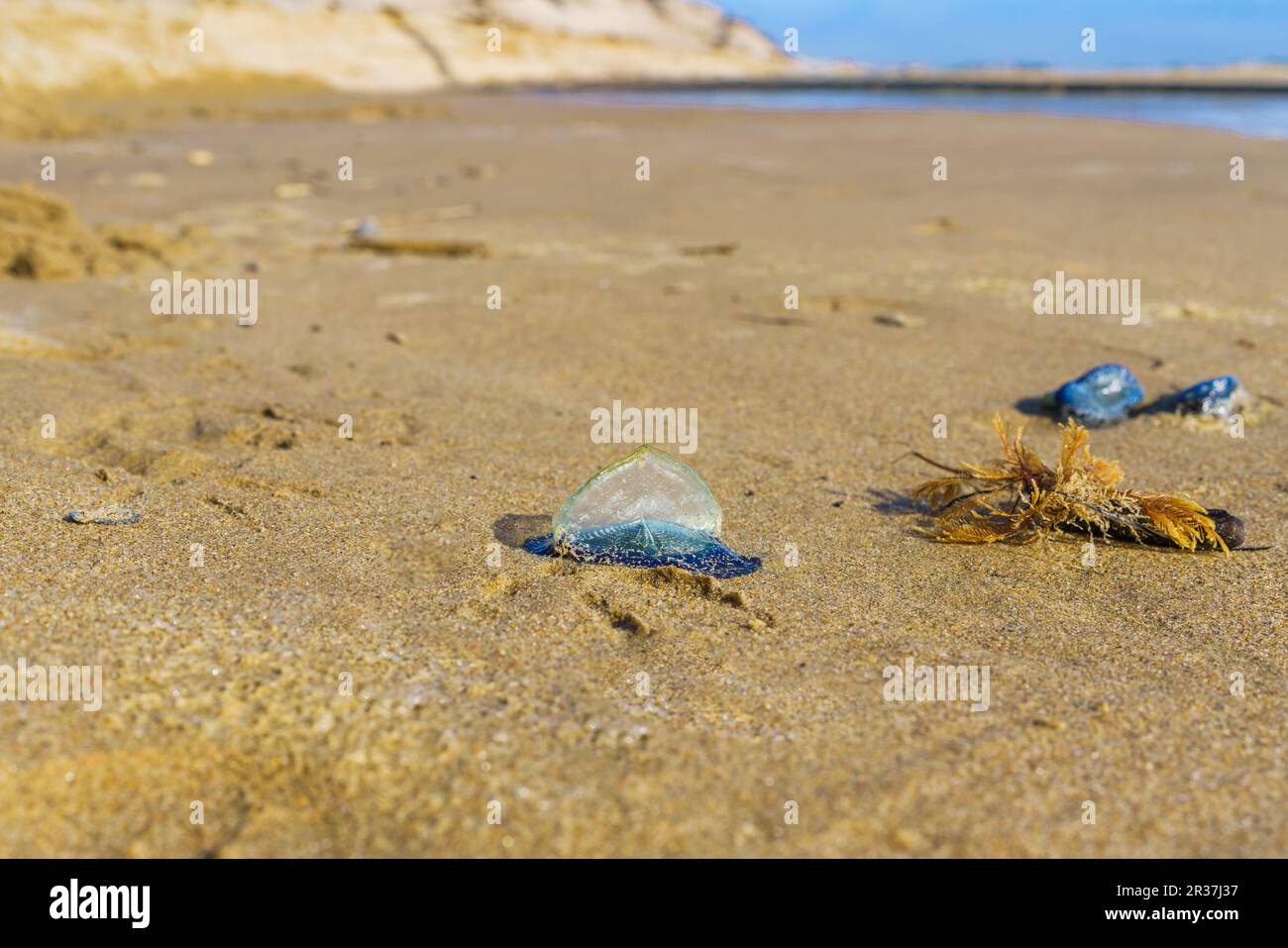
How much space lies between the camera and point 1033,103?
64.7 ft

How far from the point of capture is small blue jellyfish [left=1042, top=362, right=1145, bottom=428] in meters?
3.49

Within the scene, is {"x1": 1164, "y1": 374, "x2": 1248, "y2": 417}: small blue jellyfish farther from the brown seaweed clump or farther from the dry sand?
the brown seaweed clump

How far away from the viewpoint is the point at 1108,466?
2621 mm

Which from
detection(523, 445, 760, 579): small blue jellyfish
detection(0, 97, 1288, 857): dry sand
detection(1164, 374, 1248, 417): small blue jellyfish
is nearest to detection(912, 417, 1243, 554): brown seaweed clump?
detection(0, 97, 1288, 857): dry sand

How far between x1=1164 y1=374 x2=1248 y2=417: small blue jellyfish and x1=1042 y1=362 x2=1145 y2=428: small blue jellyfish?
144 mm

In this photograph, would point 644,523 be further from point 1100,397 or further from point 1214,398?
point 1214,398

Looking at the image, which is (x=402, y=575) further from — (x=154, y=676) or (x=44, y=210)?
(x=44, y=210)

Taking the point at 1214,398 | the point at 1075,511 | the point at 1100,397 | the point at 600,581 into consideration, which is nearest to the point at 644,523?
the point at 600,581

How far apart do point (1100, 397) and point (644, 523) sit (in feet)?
6.05

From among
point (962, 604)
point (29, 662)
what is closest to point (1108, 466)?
point (962, 604)

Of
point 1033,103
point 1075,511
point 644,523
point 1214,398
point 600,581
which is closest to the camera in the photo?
point 600,581

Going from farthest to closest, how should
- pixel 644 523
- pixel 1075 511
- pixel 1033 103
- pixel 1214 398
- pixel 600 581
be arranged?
pixel 1033 103 < pixel 1214 398 < pixel 1075 511 < pixel 644 523 < pixel 600 581

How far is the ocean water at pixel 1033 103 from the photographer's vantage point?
588 inches

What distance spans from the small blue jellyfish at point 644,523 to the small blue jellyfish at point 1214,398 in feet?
6.00
